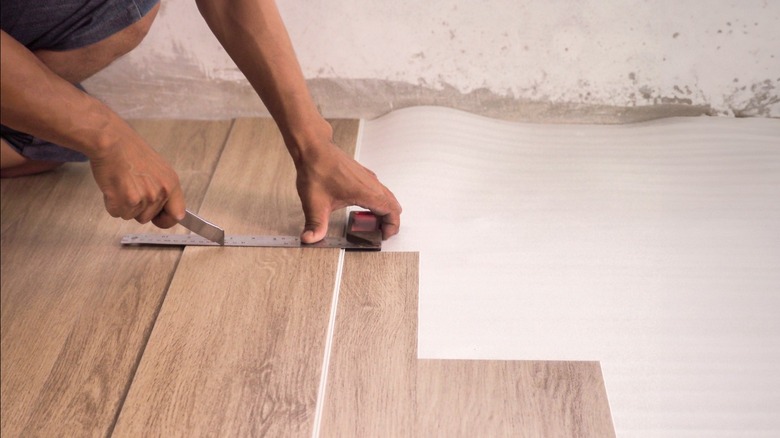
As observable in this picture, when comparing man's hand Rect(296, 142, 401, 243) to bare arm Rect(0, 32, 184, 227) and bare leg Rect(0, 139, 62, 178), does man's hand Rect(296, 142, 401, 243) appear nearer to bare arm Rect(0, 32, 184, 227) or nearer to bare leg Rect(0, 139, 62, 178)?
bare arm Rect(0, 32, 184, 227)

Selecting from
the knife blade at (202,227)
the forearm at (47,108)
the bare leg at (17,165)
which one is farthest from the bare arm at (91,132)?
the bare leg at (17,165)

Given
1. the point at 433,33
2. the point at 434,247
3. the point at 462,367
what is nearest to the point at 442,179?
the point at 434,247

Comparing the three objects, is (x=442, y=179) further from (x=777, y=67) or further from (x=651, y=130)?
(x=777, y=67)

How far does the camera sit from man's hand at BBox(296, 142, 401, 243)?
174 cm

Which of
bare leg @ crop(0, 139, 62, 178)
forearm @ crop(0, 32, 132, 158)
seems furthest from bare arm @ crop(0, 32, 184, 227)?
bare leg @ crop(0, 139, 62, 178)

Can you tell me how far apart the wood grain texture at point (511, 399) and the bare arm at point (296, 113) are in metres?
0.43

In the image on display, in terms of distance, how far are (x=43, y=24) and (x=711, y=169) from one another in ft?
5.40

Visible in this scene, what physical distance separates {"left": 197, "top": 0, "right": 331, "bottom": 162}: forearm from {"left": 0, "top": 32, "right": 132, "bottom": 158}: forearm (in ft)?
1.25

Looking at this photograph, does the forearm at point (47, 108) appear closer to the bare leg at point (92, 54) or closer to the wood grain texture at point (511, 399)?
the bare leg at point (92, 54)

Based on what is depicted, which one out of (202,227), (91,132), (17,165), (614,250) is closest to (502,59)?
→ (614,250)

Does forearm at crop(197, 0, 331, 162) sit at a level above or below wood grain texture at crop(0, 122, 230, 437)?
above

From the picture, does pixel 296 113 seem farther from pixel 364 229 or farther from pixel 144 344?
pixel 144 344

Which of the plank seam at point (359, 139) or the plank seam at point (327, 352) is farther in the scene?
the plank seam at point (359, 139)

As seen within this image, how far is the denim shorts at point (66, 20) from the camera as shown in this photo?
1.61 meters
